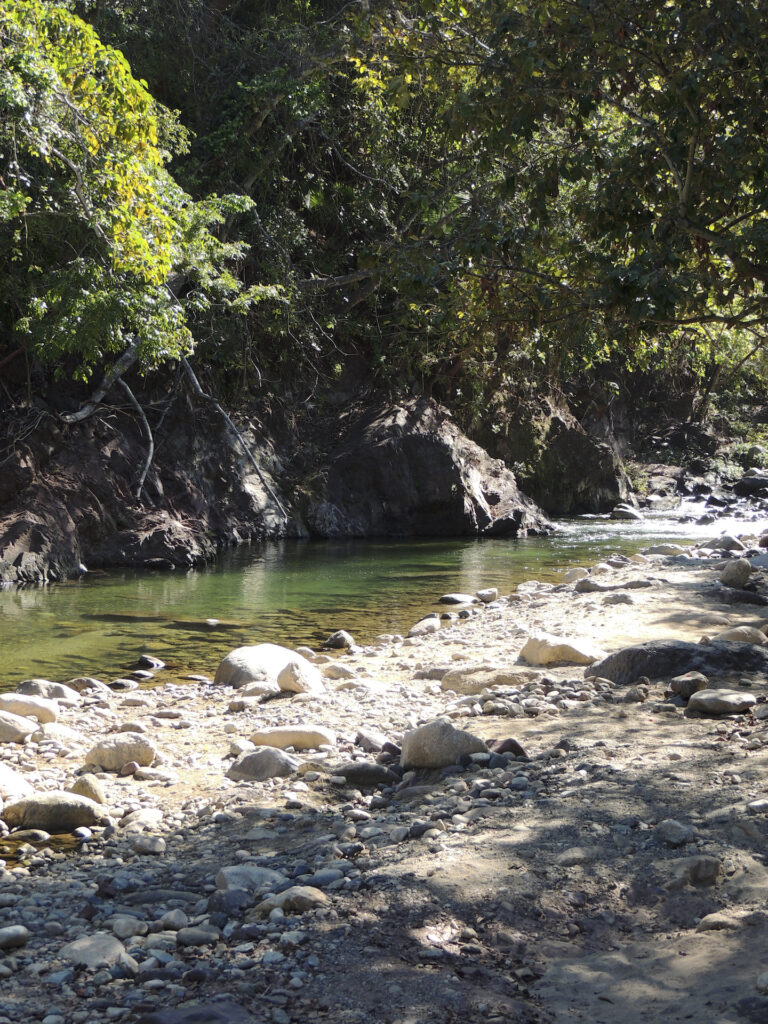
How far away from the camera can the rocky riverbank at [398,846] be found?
2535mm

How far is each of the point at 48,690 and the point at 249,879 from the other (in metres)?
3.62

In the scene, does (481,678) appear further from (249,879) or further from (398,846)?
(249,879)

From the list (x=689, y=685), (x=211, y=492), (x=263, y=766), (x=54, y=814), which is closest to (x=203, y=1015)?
(x=54, y=814)

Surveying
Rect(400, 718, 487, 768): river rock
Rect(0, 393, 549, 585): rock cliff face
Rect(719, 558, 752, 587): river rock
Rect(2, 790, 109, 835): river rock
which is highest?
Rect(0, 393, 549, 585): rock cliff face

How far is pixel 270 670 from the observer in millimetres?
6930

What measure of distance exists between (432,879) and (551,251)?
18.1 feet

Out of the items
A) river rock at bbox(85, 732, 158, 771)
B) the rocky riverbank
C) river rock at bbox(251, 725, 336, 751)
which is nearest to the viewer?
the rocky riverbank

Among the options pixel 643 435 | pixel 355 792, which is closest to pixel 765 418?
pixel 643 435

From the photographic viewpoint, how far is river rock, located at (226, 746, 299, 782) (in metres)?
4.61

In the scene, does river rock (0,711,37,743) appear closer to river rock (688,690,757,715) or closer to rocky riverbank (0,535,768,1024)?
rocky riverbank (0,535,768,1024)

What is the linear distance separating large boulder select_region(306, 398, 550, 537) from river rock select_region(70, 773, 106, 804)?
12646 millimetres

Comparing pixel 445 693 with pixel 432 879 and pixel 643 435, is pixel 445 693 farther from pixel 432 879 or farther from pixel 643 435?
pixel 643 435

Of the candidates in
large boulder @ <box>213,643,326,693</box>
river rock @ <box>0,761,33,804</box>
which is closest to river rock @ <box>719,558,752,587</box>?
large boulder @ <box>213,643,326,693</box>

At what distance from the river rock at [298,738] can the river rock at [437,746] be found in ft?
2.16
